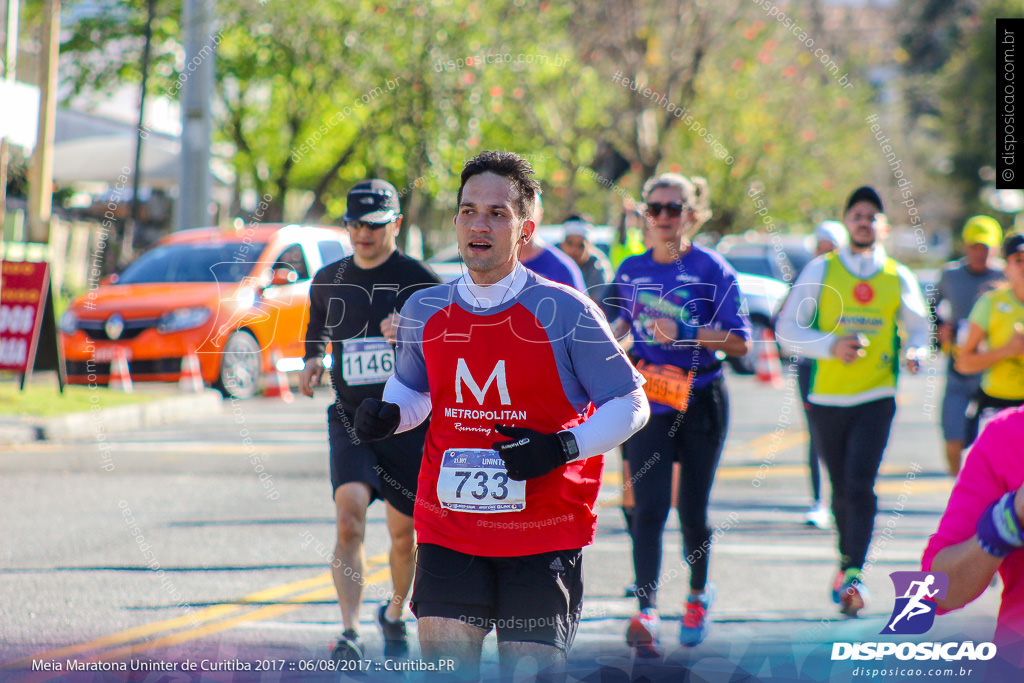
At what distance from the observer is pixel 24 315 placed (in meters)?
12.4

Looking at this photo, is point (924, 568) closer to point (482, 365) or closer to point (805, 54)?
point (482, 365)

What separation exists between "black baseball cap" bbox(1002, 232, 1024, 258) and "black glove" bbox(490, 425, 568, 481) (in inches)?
125

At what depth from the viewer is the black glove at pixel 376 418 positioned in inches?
144

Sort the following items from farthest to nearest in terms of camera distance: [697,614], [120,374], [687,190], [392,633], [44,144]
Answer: [44,144] → [120,374] → [687,190] → [697,614] → [392,633]

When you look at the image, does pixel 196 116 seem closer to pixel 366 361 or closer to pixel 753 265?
pixel 753 265

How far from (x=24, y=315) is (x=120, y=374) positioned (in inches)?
88.5

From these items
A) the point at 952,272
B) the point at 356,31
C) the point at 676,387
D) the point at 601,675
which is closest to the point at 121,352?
the point at 356,31

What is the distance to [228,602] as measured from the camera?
241 inches

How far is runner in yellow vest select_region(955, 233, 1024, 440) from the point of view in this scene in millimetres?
7066

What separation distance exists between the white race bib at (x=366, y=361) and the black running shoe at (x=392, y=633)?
1.10 meters

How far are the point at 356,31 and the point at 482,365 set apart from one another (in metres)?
17.4

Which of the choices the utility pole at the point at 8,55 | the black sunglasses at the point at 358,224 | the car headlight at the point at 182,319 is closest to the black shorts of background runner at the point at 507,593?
the black sunglasses at the point at 358,224

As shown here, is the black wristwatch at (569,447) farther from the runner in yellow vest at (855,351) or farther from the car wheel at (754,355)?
the car wheel at (754,355)

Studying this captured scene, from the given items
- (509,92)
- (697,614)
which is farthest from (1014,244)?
(509,92)
